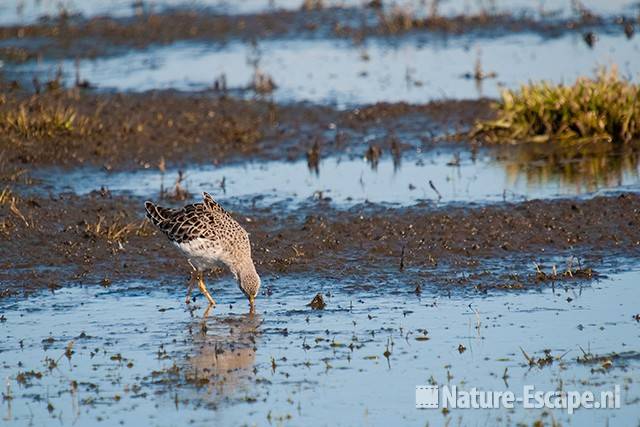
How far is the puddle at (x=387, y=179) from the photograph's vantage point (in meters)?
13.8

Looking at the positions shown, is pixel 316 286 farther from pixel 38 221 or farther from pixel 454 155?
pixel 454 155

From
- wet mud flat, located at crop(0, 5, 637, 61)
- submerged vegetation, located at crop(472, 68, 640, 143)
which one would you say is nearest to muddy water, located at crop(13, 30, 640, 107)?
wet mud flat, located at crop(0, 5, 637, 61)

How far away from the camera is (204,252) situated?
10516 mm

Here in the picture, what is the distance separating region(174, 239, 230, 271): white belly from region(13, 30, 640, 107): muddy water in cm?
811

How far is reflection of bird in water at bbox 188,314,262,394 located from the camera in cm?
858

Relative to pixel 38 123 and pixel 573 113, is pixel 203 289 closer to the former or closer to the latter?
pixel 38 123

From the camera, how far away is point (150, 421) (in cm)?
783

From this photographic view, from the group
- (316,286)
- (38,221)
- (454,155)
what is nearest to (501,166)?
(454,155)

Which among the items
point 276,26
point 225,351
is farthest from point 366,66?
point 225,351

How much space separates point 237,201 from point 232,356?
483cm

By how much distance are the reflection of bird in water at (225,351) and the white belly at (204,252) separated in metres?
0.56

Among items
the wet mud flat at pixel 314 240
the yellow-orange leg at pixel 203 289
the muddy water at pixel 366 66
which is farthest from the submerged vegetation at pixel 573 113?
the yellow-orange leg at pixel 203 289

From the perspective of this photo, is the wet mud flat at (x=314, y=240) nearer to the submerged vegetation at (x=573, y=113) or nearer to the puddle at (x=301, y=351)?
the puddle at (x=301, y=351)

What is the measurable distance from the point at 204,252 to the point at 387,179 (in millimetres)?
4581
